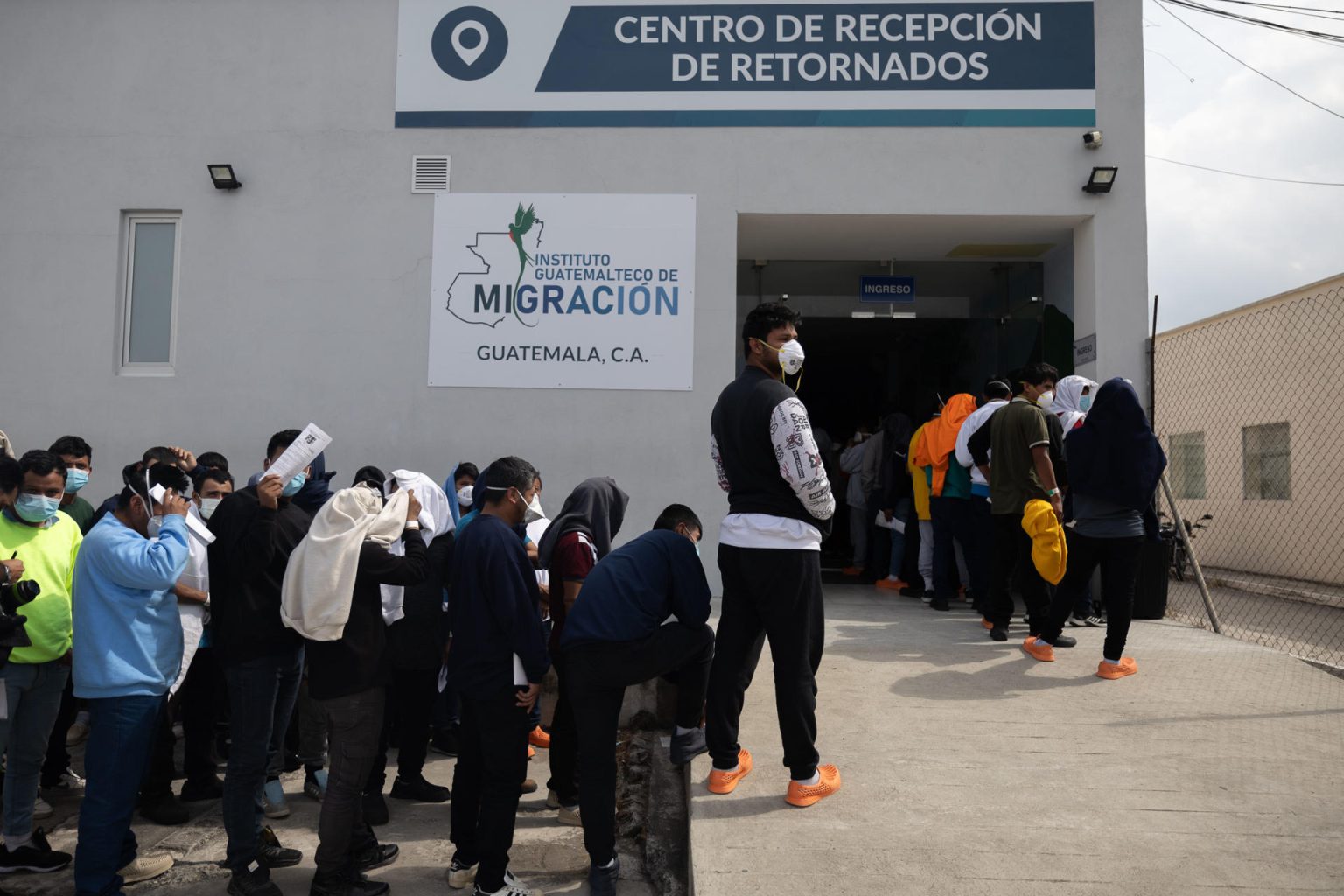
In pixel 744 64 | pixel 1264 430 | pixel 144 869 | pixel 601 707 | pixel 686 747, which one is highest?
pixel 744 64

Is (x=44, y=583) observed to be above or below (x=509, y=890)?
above

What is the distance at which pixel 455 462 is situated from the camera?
777 centimetres

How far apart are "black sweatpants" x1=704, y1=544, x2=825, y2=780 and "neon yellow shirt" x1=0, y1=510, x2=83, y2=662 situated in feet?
9.43

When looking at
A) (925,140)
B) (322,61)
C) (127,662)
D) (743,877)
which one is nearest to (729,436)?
(743,877)

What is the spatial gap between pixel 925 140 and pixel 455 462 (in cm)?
470

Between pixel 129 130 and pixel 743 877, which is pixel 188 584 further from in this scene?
pixel 129 130

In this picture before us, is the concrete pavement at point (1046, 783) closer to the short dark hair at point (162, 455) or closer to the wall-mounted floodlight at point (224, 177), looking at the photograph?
the short dark hair at point (162, 455)

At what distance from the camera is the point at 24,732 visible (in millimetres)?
4109

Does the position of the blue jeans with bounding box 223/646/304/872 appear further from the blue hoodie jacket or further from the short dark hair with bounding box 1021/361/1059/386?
the short dark hair with bounding box 1021/361/1059/386

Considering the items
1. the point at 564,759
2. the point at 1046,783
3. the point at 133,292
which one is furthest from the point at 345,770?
the point at 133,292

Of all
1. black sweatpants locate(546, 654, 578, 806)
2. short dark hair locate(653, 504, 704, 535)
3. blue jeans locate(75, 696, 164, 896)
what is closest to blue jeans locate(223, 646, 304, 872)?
blue jeans locate(75, 696, 164, 896)

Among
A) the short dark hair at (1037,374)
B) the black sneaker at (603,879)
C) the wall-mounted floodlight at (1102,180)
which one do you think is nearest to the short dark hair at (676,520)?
the black sneaker at (603,879)

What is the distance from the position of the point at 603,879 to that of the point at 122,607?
2189 mm

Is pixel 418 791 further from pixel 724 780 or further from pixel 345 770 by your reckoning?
pixel 724 780
